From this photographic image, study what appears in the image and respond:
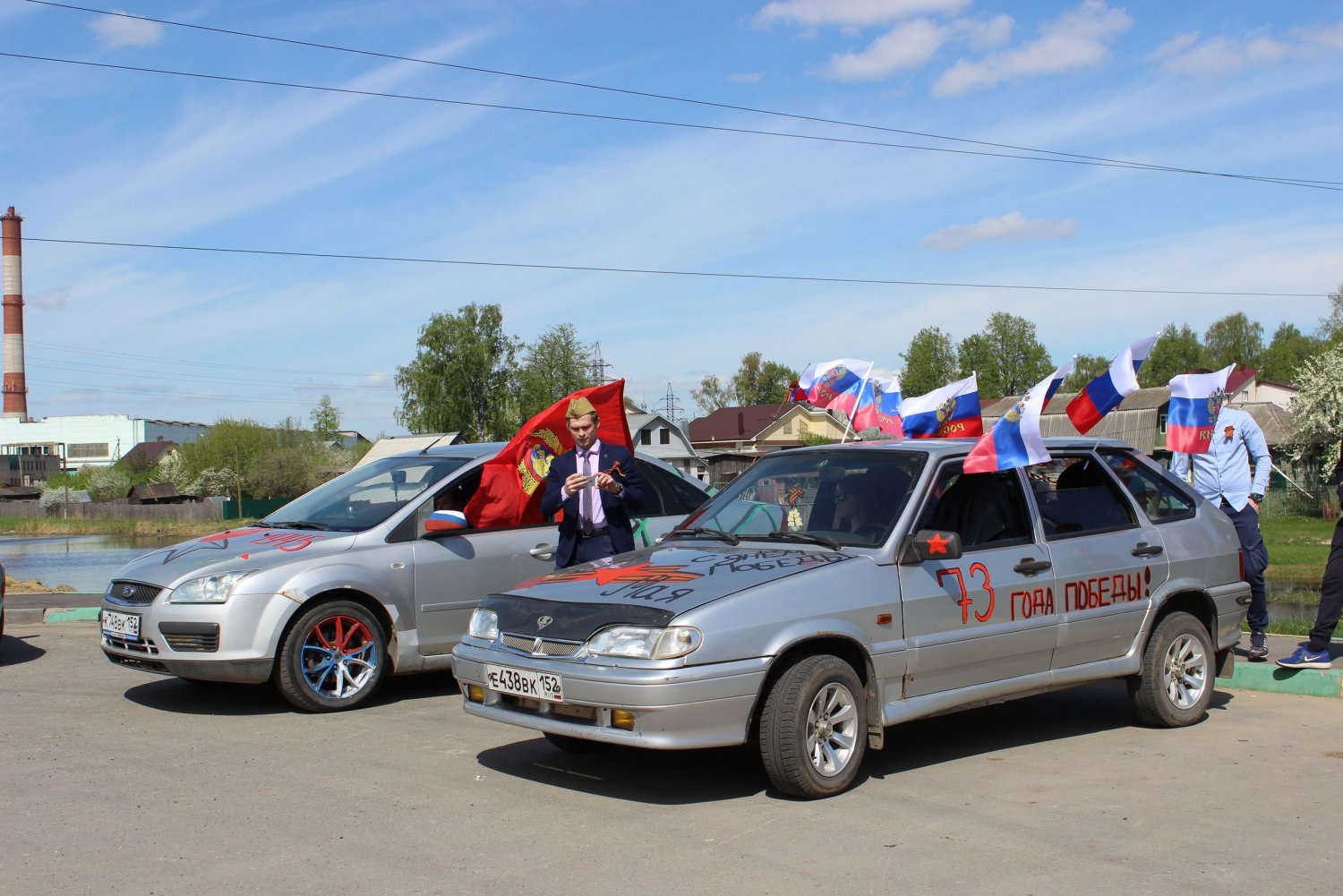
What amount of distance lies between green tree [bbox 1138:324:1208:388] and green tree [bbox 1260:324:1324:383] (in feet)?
19.4

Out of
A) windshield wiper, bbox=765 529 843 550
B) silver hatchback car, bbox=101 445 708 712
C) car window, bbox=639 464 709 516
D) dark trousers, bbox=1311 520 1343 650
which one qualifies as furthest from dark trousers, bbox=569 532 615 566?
dark trousers, bbox=1311 520 1343 650

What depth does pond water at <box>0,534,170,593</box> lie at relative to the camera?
25180 mm

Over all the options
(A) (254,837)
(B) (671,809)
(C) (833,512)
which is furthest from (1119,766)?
(A) (254,837)

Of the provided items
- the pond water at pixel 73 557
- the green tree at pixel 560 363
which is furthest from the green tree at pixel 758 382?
the pond water at pixel 73 557

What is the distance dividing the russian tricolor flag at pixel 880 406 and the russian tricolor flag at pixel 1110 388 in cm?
419

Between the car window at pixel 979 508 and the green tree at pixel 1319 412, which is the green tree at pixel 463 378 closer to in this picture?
the green tree at pixel 1319 412

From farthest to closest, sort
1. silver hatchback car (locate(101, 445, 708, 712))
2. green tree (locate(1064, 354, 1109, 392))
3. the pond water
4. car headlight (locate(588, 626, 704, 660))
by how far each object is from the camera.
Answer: green tree (locate(1064, 354, 1109, 392)), the pond water, silver hatchback car (locate(101, 445, 708, 712)), car headlight (locate(588, 626, 704, 660))

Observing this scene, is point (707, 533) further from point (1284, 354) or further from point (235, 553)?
point (1284, 354)

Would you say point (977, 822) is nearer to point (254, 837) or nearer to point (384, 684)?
point (254, 837)

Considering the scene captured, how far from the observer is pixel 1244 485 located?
A: 28.7ft

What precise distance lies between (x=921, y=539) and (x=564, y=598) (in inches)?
70.1

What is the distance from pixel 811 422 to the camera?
95000 mm

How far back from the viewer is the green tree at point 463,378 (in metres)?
71.5

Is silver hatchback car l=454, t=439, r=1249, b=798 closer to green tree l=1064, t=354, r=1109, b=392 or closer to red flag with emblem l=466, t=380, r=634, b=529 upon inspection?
red flag with emblem l=466, t=380, r=634, b=529
